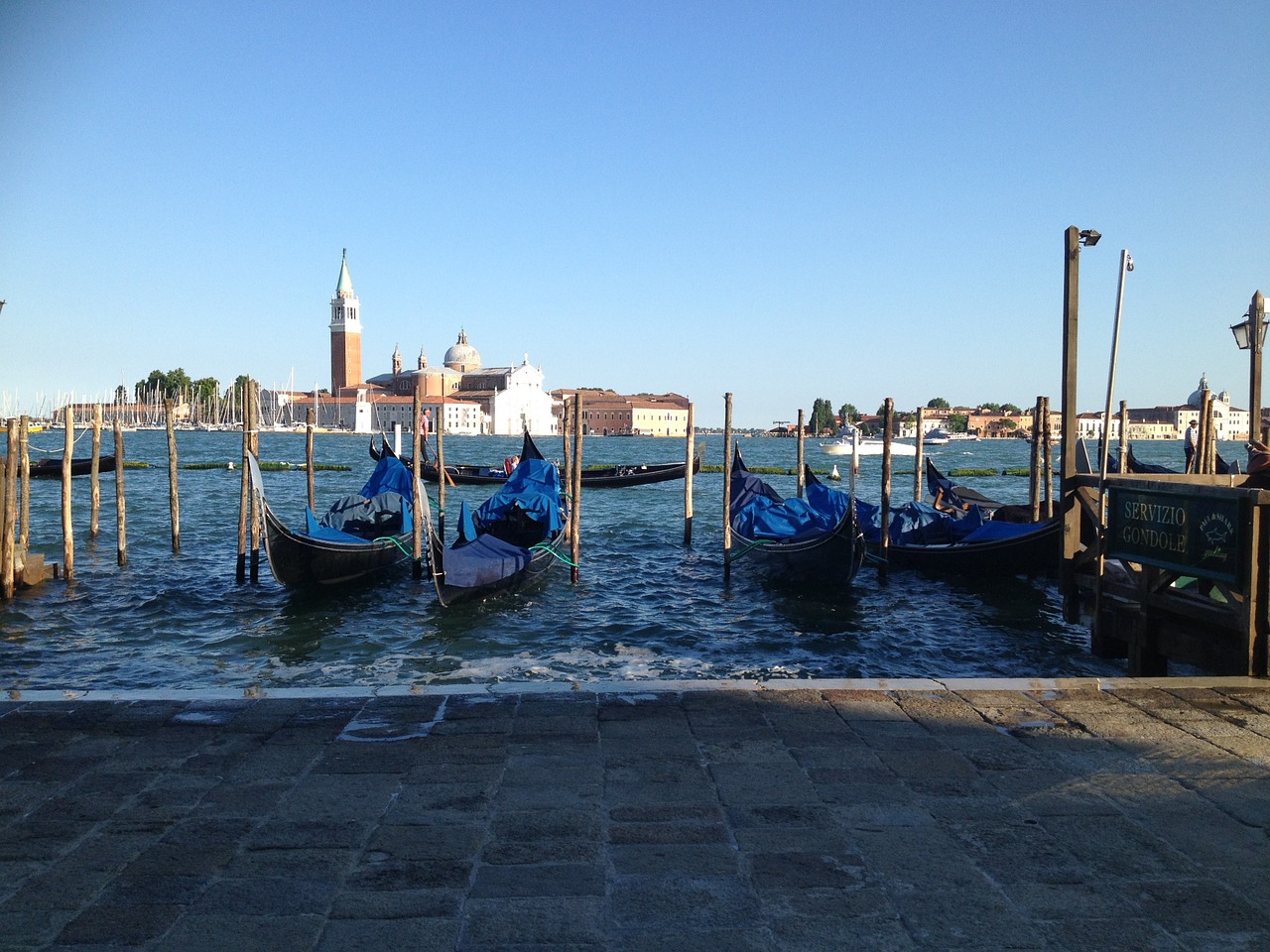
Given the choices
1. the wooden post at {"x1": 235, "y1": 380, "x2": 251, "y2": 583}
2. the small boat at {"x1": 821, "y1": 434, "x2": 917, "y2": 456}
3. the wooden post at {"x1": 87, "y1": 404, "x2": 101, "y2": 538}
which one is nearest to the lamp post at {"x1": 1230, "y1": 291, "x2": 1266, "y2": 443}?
the wooden post at {"x1": 235, "y1": 380, "x2": 251, "y2": 583}

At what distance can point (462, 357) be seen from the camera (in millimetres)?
85125

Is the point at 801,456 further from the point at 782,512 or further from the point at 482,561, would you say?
the point at 482,561

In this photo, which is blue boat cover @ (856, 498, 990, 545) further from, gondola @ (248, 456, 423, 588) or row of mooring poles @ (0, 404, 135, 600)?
row of mooring poles @ (0, 404, 135, 600)

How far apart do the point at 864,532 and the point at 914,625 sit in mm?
2893

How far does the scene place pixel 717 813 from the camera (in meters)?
2.29

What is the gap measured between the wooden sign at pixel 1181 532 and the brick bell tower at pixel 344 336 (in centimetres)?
7599

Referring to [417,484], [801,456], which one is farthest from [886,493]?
[417,484]

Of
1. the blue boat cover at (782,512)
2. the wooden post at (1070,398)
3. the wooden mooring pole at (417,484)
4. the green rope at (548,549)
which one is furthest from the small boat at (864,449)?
the wooden post at (1070,398)

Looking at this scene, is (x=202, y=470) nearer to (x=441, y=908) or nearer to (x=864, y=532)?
(x=864, y=532)

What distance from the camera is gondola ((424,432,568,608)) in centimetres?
762

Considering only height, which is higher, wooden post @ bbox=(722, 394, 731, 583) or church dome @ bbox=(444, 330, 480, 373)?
church dome @ bbox=(444, 330, 480, 373)

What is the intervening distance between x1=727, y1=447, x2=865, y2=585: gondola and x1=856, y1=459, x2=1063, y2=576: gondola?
500 millimetres

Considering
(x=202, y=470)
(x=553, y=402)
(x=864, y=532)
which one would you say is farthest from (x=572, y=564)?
(x=553, y=402)

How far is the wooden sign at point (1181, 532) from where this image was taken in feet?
11.7
